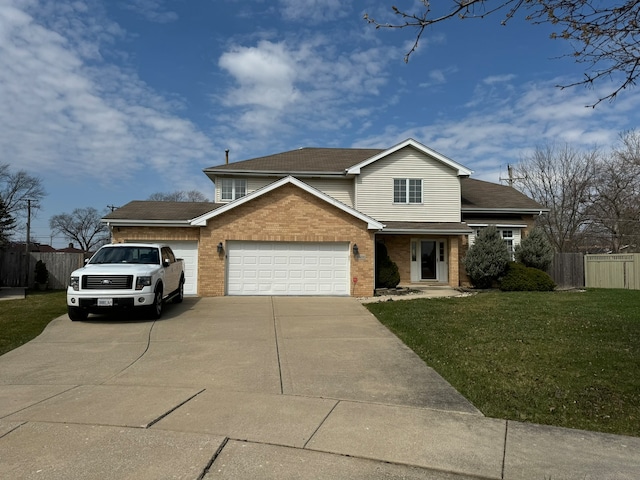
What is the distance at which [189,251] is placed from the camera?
689 inches

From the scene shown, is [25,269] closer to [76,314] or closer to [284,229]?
[76,314]

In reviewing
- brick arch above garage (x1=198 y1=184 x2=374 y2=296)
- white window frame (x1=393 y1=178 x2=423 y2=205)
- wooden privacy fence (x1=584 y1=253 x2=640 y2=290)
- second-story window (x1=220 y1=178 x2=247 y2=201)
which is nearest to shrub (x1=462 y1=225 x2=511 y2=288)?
white window frame (x1=393 y1=178 x2=423 y2=205)

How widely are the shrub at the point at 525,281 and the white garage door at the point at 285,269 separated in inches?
267

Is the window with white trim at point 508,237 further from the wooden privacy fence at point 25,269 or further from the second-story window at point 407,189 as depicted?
the wooden privacy fence at point 25,269

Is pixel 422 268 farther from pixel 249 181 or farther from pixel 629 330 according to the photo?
pixel 629 330

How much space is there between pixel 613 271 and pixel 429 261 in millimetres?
8068

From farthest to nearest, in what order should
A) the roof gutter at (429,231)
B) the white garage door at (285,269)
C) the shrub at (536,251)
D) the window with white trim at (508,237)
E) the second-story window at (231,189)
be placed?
the window with white trim at (508,237)
the second-story window at (231,189)
the shrub at (536,251)
the roof gutter at (429,231)
the white garage door at (285,269)

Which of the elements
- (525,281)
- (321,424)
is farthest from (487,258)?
(321,424)

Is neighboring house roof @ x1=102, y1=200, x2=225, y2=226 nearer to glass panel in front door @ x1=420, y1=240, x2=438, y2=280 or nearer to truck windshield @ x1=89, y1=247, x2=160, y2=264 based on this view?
truck windshield @ x1=89, y1=247, x2=160, y2=264

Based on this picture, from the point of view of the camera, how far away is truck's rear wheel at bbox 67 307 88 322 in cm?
1096

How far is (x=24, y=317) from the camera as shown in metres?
11.8

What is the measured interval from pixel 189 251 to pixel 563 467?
50.8 feet

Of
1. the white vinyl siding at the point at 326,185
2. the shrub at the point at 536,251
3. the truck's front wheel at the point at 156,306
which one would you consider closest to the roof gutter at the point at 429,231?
the shrub at the point at 536,251

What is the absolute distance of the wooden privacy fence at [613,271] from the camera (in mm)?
19703
